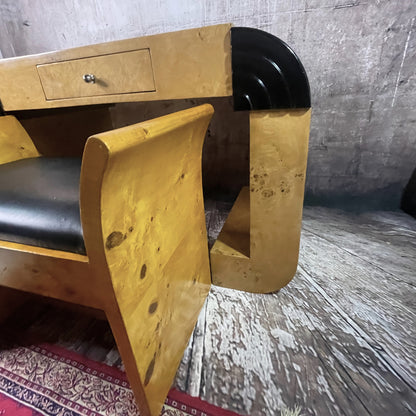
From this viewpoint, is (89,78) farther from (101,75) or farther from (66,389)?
(66,389)

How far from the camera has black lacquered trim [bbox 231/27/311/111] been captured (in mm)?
541

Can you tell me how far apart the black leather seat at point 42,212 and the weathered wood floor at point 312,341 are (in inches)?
18.4

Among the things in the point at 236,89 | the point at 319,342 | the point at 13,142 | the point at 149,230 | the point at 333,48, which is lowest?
the point at 319,342

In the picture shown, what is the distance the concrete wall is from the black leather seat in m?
1.24

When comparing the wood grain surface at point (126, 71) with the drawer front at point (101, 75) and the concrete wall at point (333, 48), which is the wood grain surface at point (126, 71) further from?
the concrete wall at point (333, 48)

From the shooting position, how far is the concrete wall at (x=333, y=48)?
1.13 meters

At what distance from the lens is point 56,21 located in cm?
141

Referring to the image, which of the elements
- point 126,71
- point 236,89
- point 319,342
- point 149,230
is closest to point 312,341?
point 319,342

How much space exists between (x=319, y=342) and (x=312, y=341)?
2cm

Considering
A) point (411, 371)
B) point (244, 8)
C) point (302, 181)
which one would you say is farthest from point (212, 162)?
point (411, 371)

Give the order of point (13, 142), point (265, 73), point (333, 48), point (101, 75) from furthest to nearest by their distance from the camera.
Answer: point (333, 48)
point (13, 142)
point (101, 75)
point (265, 73)

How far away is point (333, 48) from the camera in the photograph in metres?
1.18

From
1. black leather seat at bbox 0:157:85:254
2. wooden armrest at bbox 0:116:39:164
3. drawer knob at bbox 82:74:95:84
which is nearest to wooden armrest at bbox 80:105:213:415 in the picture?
black leather seat at bbox 0:157:85:254

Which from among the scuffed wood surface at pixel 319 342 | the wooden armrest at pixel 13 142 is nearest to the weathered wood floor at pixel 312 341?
the scuffed wood surface at pixel 319 342
